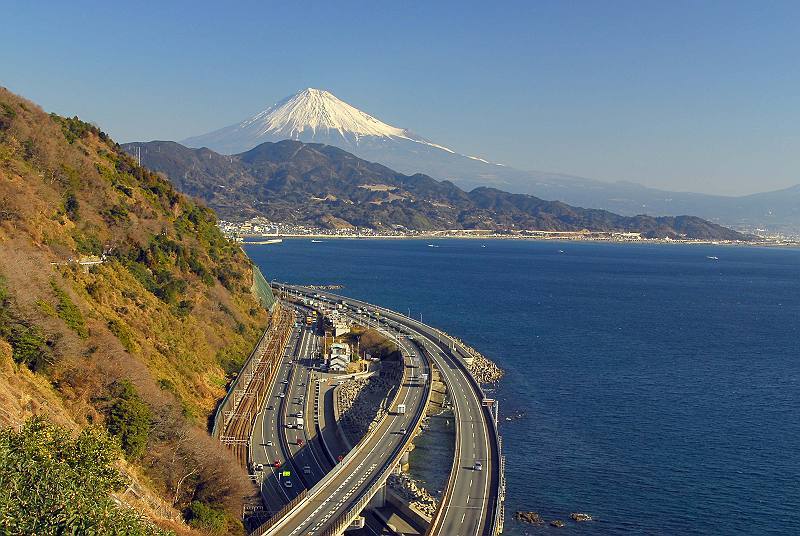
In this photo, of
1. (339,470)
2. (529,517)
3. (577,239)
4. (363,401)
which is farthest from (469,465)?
(577,239)

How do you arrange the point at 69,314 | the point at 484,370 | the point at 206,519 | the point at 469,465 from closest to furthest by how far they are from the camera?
the point at 206,519 → the point at 69,314 → the point at 469,465 → the point at 484,370

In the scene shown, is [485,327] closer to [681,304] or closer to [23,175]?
[681,304]

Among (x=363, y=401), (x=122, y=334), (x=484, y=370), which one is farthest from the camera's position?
(x=484, y=370)

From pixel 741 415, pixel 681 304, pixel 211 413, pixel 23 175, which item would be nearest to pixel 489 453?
pixel 211 413

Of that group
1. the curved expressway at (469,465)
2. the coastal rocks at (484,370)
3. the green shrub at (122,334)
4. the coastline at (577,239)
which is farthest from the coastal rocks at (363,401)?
the coastline at (577,239)

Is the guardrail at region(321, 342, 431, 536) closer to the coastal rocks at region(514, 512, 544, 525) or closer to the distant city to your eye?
the coastal rocks at region(514, 512, 544, 525)

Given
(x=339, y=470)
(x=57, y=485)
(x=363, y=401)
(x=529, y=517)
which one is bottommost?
(x=363, y=401)

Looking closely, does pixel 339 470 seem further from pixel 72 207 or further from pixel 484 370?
pixel 484 370

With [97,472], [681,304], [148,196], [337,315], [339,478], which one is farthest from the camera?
[681,304]
